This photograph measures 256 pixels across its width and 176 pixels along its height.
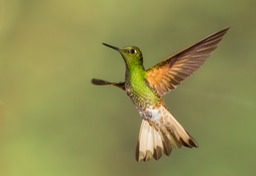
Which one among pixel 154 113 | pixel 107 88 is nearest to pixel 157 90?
pixel 154 113

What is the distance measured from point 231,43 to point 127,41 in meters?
0.45

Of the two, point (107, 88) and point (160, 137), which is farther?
point (107, 88)

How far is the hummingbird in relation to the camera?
24.2 inches

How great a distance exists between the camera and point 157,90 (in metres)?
0.67

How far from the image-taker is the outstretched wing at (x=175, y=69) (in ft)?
2.06

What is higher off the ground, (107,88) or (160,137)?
(107,88)

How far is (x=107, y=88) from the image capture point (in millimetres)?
2008

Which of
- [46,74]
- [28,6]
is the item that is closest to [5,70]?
[46,74]

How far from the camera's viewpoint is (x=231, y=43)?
2.03 m

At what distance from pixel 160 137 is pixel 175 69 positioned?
0.10m

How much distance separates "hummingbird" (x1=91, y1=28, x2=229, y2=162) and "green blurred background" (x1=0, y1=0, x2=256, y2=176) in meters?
1.15

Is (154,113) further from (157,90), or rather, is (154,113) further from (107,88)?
(107,88)

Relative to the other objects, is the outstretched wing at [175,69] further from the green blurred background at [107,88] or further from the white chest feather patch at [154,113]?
the green blurred background at [107,88]

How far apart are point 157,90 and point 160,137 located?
67 mm
